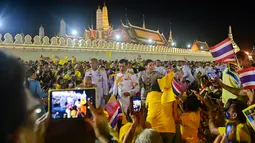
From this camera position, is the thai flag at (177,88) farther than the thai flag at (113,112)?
Yes

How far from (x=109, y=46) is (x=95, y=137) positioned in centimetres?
2480

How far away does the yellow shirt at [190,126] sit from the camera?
4.89 meters

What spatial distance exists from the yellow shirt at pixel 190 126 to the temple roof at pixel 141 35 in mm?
50510

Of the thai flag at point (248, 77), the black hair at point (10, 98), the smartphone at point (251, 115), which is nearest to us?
the black hair at point (10, 98)

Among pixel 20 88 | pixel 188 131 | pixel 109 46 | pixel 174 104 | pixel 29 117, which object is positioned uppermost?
pixel 109 46

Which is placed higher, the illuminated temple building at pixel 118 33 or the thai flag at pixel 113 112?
the illuminated temple building at pixel 118 33

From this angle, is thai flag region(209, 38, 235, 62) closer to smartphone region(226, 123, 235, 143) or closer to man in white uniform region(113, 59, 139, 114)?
smartphone region(226, 123, 235, 143)

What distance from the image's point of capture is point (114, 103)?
514 centimetres

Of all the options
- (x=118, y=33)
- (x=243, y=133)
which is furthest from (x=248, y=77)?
(x=118, y=33)

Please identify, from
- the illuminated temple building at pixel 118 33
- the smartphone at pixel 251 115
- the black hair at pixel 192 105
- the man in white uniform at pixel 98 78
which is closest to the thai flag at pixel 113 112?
the black hair at pixel 192 105

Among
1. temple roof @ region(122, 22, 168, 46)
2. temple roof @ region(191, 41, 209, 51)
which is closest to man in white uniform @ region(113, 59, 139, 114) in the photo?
temple roof @ region(122, 22, 168, 46)

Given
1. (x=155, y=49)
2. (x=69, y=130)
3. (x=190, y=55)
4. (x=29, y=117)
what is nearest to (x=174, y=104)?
(x=69, y=130)

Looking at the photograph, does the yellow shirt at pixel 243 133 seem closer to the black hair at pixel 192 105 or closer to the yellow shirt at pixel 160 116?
the black hair at pixel 192 105

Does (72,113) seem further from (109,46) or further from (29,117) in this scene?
(109,46)
